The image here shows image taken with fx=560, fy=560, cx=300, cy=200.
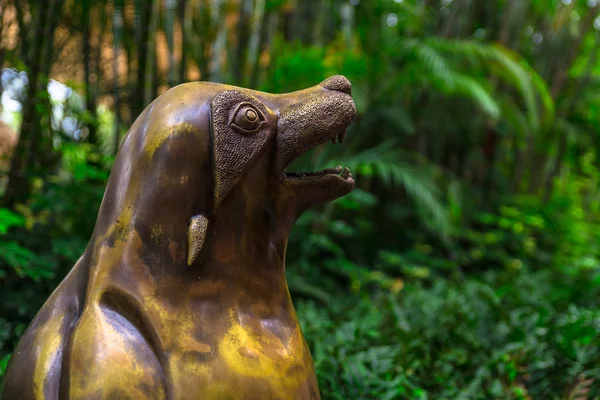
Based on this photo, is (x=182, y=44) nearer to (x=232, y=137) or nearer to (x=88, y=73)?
(x=88, y=73)

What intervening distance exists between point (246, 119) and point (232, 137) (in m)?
0.04

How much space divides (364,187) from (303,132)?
346 centimetres

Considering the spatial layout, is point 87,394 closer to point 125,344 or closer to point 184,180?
point 125,344

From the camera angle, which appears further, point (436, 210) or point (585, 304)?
point (436, 210)

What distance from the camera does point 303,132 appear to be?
0.95 meters

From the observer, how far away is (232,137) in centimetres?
90

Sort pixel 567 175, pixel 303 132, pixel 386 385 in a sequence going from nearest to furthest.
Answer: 1. pixel 303 132
2. pixel 386 385
3. pixel 567 175

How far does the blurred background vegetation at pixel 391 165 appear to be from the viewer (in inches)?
80.0

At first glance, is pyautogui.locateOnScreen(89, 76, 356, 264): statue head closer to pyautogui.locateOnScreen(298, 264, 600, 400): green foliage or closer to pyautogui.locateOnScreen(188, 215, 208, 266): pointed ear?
→ pyautogui.locateOnScreen(188, 215, 208, 266): pointed ear

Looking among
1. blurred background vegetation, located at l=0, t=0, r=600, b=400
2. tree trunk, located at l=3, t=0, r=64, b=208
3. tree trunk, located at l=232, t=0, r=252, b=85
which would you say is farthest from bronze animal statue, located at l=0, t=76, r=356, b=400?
tree trunk, located at l=232, t=0, r=252, b=85

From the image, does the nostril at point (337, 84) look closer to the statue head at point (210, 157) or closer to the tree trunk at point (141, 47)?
the statue head at point (210, 157)

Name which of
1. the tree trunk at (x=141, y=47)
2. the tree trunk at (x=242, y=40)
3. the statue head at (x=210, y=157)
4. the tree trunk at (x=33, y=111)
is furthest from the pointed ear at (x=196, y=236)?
the tree trunk at (x=242, y=40)

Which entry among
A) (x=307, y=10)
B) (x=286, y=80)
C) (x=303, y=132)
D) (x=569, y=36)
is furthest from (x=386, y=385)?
(x=569, y=36)

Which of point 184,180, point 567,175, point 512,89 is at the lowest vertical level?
point 567,175
